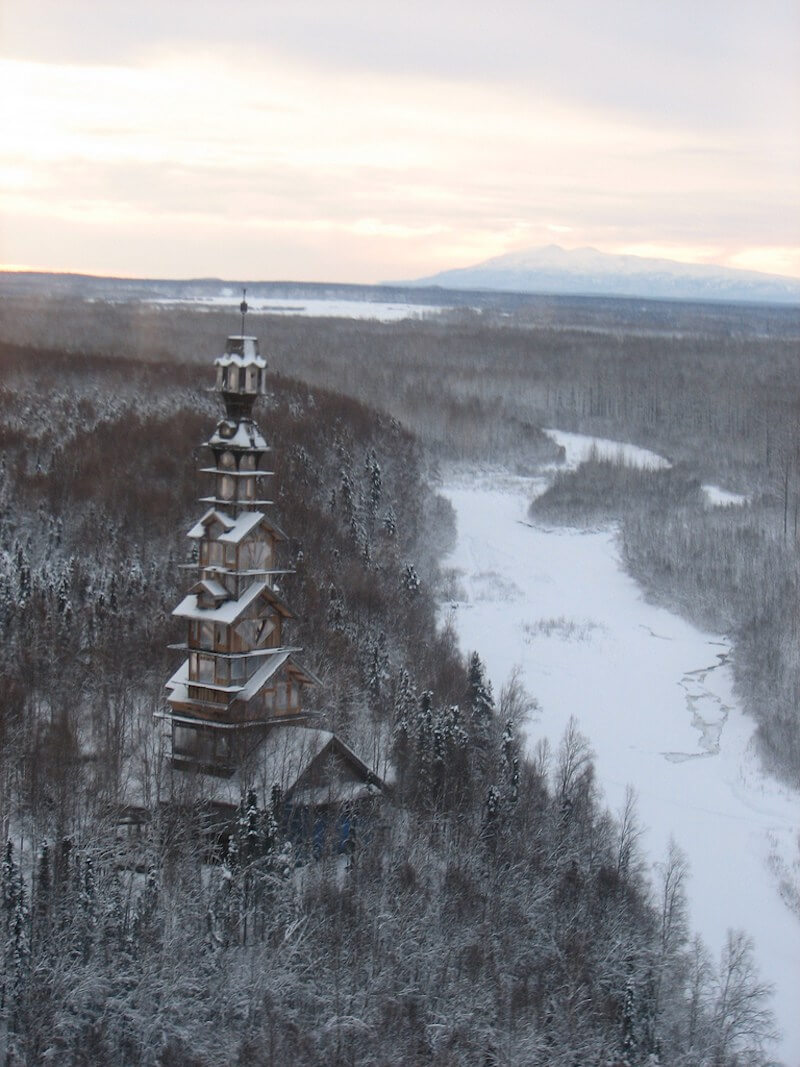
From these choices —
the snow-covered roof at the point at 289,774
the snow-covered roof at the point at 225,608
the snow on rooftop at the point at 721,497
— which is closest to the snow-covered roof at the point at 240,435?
the snow-covered roof at the point at 225,608

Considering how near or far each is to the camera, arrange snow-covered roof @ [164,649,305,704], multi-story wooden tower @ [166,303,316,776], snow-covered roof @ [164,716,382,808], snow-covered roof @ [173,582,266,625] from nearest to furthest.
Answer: snow-covered roof @ [164,716,382,808], multi-story wooden tower @ [166,303,316,776], snow-covered roof @ [173,582,266,625], snow-covered roof @ [164,649,305,704]

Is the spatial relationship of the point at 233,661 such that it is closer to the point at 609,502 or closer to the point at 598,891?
the point at 598,891

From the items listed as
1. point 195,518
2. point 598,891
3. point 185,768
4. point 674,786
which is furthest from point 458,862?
point 195,518

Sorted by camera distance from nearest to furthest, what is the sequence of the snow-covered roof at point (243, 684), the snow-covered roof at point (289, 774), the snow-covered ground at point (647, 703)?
the snow-covered roof at point (289, 774) → the snow-covered roof at point (243, 684) → the snow-covered ground at point (647, 703)

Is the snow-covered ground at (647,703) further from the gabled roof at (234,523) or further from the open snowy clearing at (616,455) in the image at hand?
the gabled roof at (234,523)

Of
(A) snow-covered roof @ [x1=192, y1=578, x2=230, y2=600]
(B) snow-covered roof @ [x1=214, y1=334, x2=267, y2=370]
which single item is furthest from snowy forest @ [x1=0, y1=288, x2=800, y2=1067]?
(B) snow-covered roof @ [x1=214, y1=334, x2=267, y2=370]

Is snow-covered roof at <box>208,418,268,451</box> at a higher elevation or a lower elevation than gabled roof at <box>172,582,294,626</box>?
higher

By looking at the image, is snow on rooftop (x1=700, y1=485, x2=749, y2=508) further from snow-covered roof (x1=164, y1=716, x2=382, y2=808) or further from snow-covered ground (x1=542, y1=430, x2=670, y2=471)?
snow-covered roof (x1=164, y1=716, x2=382, y2=808)

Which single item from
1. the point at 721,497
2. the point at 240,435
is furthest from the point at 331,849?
the point at 721,497
